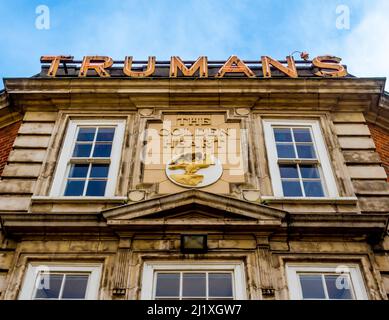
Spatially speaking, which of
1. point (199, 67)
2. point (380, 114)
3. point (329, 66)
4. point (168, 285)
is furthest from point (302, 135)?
point (168, 285)

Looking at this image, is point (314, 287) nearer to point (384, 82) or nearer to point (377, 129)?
point (377, 129)

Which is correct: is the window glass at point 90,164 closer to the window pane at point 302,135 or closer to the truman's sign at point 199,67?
the truman's sign at point 199,67

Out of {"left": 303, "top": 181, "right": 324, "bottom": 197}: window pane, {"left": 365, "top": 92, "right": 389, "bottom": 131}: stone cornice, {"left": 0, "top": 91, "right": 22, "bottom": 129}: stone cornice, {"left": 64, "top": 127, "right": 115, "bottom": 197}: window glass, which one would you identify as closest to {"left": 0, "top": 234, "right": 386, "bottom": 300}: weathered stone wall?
{"left": 303, "top": 181, "right": 324, "bottom": 197}: window pane

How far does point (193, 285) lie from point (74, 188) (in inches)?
147

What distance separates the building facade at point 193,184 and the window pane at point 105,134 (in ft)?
0.15

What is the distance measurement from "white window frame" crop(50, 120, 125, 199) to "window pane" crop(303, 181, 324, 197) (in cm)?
423

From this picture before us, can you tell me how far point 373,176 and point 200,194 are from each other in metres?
3.98

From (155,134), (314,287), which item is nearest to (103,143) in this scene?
(155,134)

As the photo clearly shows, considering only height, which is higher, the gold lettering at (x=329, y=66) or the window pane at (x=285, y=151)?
the gold lettering at (x=329, y=66)

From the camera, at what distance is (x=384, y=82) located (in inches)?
530

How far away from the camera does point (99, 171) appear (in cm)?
1188

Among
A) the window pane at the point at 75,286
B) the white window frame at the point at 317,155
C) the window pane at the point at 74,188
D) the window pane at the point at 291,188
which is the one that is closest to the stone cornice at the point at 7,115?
the window pane at the point at 74,188

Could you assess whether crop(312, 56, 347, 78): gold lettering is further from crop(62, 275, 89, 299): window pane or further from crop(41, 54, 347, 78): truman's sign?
crop(62, 275, 89, 299): window pane

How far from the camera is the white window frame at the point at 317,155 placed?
1127cm
